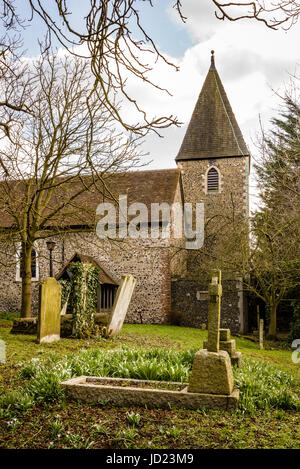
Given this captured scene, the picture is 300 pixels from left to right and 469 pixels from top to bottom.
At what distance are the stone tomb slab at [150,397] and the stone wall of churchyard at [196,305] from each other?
16.6m

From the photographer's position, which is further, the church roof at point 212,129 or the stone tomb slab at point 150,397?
the church roof at point 212,129

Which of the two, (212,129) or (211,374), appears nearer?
(211,374)

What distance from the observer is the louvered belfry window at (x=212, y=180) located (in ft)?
94.3

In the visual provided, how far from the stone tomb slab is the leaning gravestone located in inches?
221

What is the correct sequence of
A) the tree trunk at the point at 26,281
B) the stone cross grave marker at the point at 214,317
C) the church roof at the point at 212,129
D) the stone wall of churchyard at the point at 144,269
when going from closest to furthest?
1. the stone cross grave marker at the point at 214,317
2. the tree trunk at the point at 26,281
3. the stone wall of churchyard at the point at 144,269
4. the church roof at the point at 212,129

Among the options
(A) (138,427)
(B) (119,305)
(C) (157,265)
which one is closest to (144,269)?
(C) (157,265)

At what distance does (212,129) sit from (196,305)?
13.4 metres

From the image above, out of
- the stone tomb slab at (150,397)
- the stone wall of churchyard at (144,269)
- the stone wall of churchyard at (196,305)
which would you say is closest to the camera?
the stone tomb slab at (150,397)

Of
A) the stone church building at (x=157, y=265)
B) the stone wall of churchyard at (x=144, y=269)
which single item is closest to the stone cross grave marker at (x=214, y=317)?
the stone church building at (x=157, y=265)

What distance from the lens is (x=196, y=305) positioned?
2239 centimetres

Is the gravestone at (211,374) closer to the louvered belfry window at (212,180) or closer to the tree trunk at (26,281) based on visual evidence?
the tree trunk at (26,281)

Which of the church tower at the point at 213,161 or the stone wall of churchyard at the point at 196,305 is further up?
the church tower at the point at 213,161

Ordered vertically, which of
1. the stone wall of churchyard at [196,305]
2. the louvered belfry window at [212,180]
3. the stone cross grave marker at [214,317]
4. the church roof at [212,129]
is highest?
the church roof at [212,129]

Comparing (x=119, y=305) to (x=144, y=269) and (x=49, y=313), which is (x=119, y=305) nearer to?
(x=49, y=313)
